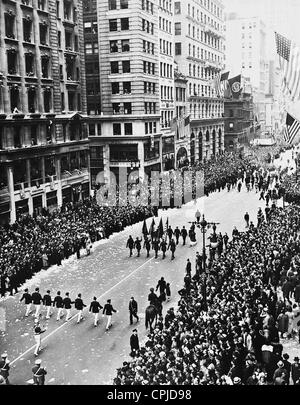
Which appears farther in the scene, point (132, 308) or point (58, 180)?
point (58, 180)

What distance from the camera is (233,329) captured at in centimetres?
1728

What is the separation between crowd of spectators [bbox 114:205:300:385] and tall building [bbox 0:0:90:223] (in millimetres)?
22912

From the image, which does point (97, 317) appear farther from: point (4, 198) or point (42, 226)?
point (4, 198)

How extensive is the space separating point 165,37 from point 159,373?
211 feet

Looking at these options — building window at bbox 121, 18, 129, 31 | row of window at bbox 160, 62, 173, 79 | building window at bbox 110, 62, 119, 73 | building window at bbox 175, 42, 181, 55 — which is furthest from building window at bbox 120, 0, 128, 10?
building window at bbox 175, 42, 181, 55

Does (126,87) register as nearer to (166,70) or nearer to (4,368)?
(166,70)

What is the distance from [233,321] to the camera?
18.0 meters

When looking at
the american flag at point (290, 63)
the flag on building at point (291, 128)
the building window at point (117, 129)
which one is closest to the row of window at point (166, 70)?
the building window at point (117, 129)

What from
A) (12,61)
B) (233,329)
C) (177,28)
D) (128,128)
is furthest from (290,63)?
(177,28)

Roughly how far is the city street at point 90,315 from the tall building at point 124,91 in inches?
859

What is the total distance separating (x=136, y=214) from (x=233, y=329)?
2744 centimetres

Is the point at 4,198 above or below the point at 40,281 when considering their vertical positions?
above

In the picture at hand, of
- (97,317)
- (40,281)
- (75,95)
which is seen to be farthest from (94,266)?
(75,95)

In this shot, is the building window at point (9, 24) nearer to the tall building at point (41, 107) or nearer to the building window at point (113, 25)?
the tall building at point (41, 107)
